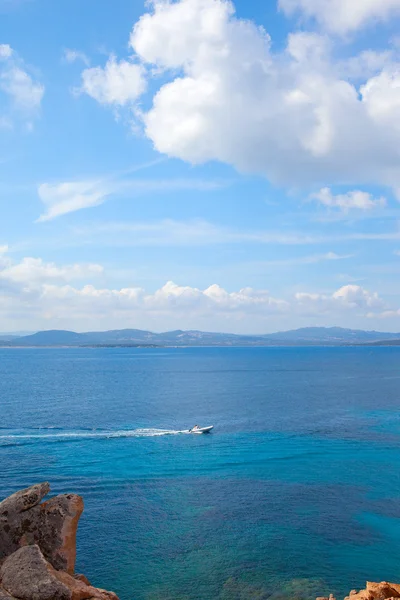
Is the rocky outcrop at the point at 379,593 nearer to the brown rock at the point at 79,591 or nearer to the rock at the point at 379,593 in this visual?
the rock at the point at 379,593

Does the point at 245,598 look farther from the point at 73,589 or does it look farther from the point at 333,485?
the point at 333,485

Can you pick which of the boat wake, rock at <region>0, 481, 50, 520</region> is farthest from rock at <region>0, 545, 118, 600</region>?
the boat wake

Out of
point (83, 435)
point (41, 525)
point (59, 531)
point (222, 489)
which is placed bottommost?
point (222, 489)

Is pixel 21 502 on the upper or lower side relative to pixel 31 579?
upper

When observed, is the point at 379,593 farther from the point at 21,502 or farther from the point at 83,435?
the point at 83,435

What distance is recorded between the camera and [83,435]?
8194cm

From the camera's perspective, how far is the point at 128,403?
119750mm

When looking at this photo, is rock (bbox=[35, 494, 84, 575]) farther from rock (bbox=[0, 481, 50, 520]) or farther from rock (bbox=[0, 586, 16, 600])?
rock (bbox=[0, 586, 16, 600])

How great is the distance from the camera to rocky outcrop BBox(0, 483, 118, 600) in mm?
19109

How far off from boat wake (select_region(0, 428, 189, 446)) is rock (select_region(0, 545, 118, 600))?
197ft

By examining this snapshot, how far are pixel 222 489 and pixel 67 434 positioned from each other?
3680cm

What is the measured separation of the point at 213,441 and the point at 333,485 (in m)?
26.6

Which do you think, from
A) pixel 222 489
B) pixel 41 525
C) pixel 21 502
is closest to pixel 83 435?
pixel 222 489

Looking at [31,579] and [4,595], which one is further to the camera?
[31,579]
